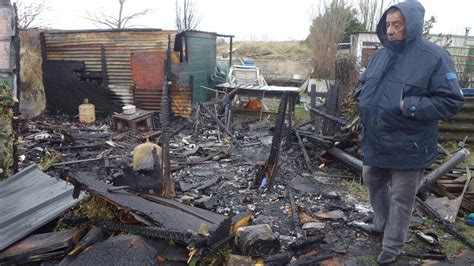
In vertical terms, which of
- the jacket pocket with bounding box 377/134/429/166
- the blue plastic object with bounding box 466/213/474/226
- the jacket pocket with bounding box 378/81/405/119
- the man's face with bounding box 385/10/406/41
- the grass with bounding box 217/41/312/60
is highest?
the grass with bounding box 217/41/312/60

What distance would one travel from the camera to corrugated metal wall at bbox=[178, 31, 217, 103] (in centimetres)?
1033

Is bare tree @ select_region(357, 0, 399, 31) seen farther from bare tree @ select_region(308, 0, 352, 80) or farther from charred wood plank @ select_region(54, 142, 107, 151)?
charred wood plank @ select_region(54, 142, 107, 151)

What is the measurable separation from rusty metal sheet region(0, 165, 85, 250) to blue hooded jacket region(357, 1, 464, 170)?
3137mm

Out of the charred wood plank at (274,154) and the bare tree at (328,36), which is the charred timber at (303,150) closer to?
the charred wood plank at (274,154)

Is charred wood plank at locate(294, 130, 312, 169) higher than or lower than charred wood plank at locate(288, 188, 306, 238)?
higher

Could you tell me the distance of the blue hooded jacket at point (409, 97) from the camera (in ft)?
8.79

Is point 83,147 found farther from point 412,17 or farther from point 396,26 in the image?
point 412,17

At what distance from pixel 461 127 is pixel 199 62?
7392 mm

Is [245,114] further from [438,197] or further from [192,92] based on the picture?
[438,197]

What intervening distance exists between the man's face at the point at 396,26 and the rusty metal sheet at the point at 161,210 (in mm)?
2195

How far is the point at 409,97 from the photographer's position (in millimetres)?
2736

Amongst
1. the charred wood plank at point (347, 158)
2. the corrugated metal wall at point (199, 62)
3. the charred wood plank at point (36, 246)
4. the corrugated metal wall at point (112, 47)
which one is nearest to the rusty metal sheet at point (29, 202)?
the charred wood plank at point (36, 246)

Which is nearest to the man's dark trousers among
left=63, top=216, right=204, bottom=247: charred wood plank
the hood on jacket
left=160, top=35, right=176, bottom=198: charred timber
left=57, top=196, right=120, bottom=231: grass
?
the hood on jacket

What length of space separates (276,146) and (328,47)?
14.5 meters
